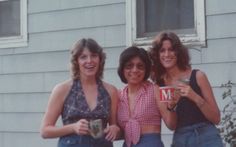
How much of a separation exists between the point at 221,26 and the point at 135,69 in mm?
1803

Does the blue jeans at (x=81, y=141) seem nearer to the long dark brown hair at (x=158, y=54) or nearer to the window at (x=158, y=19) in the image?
the long dark brown hair at (x=158, y=54)

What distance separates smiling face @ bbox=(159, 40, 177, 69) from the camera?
323 cm

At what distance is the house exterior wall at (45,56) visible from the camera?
17.6ft

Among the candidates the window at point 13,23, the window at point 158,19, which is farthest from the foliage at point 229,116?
the window at point 13,23

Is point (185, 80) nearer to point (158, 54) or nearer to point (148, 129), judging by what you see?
point (158, 54)

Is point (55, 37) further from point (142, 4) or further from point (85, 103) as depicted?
point (85, 103)

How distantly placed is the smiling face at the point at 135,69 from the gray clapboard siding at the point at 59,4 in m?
2.14

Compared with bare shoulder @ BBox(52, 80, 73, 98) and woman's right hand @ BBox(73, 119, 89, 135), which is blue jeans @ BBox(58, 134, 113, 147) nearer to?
woman's right hand @ BBox(73, 119, 89, 135)

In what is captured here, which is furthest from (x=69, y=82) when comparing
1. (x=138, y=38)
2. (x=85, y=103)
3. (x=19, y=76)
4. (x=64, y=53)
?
(x=19, y=76)

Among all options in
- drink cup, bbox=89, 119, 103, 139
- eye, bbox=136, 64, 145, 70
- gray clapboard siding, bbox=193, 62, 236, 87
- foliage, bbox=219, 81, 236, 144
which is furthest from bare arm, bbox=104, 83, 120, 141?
gray clapboard siding, bbox=193, 62, 236, 87

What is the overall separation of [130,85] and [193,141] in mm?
559

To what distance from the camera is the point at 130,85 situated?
133 inches

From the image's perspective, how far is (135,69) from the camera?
3297 millimetres

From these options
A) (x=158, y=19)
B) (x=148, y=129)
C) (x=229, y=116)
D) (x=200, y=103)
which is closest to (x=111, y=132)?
(x=148, y=129)
